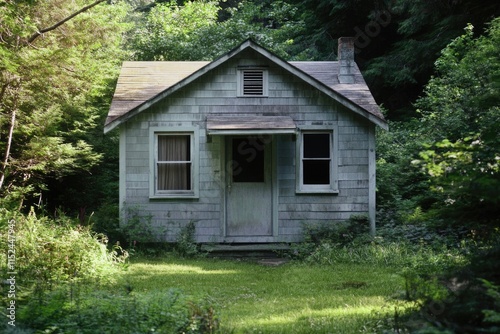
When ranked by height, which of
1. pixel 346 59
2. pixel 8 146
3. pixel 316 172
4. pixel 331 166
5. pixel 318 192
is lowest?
pixel 318 192

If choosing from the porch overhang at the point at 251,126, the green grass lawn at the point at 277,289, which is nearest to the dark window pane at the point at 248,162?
the porch overhang at the point at 251,126

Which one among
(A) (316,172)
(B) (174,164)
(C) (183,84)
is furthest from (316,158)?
(C) (183,84)

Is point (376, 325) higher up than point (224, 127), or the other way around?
point (224, 127)

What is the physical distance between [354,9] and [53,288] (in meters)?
21.7

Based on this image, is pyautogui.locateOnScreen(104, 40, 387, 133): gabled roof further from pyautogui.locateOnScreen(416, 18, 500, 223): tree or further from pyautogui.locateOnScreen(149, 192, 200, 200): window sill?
pyautogui.locateOnScreen(416, 18, 500, 223): tree

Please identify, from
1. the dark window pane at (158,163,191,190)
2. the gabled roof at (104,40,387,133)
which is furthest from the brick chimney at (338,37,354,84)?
the dark window pane at (158,163,191,190)

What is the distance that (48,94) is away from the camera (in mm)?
15516

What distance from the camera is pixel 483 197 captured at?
18.6ft

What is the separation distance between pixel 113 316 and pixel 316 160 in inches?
353

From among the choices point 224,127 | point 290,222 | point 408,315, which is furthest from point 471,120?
point 408,315

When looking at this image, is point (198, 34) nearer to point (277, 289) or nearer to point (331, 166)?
point (331, 166)

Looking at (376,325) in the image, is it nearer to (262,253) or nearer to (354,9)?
(262,253)

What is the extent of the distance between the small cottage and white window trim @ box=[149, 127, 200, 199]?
2 cm

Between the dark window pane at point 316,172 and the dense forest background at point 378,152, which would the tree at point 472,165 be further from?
the dark window pane at point 316,172
